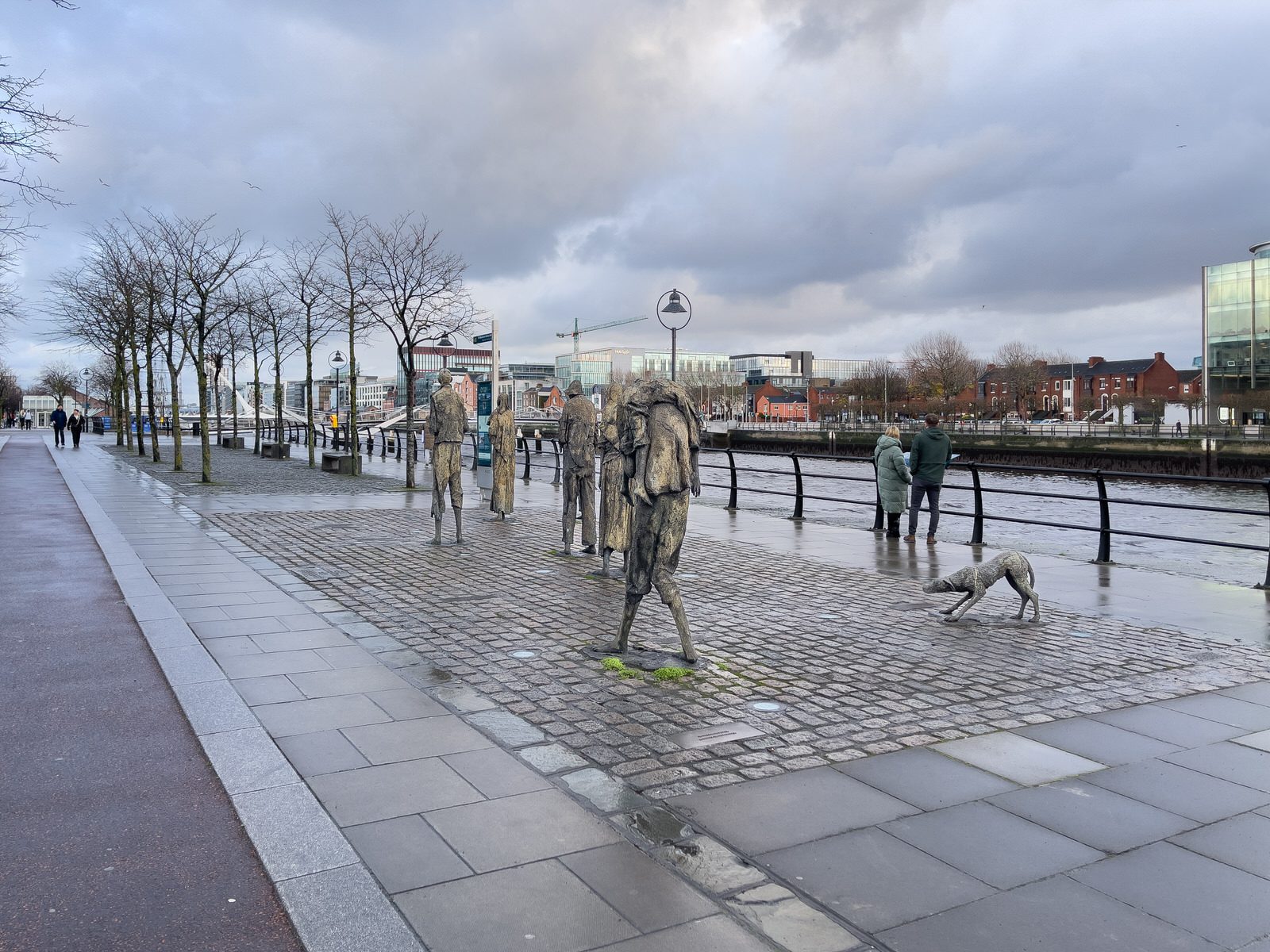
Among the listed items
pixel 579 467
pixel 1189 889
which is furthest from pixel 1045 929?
pixel 579 467

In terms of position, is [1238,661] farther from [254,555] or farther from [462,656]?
[254,555]

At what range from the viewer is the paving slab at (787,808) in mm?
3826

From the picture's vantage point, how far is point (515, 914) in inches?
125

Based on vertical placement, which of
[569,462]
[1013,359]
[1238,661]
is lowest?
[1238,661]

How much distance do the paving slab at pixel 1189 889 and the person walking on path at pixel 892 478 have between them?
9987mm

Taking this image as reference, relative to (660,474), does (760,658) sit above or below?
below

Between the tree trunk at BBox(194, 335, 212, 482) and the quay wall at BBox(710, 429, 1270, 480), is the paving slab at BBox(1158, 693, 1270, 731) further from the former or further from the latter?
the quay wall at BBox(710, 429, 1270, 480)

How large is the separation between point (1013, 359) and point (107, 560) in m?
104

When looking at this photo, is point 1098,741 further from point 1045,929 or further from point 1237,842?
point 1045,929

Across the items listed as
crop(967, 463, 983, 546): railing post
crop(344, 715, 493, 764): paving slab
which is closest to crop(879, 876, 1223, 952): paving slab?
crop(344, 715, 493, 764): paving slab

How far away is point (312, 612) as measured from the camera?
8016mm

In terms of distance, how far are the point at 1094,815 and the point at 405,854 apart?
2734mm

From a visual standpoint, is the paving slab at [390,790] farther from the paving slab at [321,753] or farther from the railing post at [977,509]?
the railing post at [977,509]

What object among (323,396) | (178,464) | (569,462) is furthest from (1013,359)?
(323,396)
